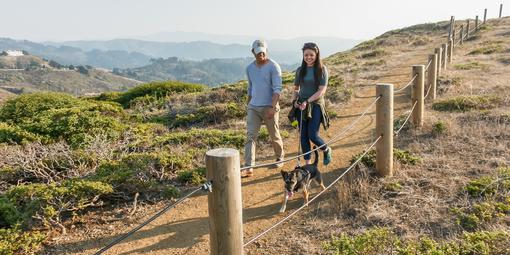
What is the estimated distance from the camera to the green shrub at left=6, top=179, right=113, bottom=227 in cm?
477

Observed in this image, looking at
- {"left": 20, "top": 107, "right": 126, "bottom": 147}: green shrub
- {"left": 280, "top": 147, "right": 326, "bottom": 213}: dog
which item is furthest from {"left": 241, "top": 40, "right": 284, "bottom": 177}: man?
{"left": 20, "top": 107, "right": 126, "bottom": 147}: green shrub

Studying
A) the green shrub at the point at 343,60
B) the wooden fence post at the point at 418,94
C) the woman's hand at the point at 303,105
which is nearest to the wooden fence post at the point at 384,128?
the woman's hand at the point at 303,105

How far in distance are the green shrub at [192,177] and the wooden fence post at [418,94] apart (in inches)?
160

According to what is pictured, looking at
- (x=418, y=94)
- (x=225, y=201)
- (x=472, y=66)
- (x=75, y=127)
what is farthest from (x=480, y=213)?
(x=472, y=66)

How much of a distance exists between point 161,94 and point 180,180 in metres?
10.9

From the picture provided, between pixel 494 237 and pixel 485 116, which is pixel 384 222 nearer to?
pixel 494 237

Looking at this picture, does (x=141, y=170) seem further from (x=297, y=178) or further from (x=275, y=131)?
(x=297, y=178)

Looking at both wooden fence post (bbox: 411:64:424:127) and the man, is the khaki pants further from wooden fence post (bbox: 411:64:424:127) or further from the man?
wooden fence post (bbox: 411:64:424:127)

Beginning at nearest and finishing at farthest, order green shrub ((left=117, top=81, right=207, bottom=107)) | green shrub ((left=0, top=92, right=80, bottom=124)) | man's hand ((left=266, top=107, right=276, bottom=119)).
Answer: man's hand ((left=266, top=107, right=276, bottom=119)), green shrub ((left=0, top=92, right=80, bottom=124)), green shrub ((left=117, top=81, right=207, bottom=107))

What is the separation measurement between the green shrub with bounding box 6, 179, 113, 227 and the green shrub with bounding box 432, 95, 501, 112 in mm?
7118

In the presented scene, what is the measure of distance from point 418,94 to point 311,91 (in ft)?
9.64

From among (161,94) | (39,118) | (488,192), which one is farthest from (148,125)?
(488,192)

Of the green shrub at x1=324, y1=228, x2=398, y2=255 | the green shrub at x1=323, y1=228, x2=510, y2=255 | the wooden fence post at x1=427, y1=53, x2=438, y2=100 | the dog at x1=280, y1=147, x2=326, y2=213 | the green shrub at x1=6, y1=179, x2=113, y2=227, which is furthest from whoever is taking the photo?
the wooden fence post at x1=427, y1=53, x2=438, y2=100

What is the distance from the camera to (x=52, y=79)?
160 metres
